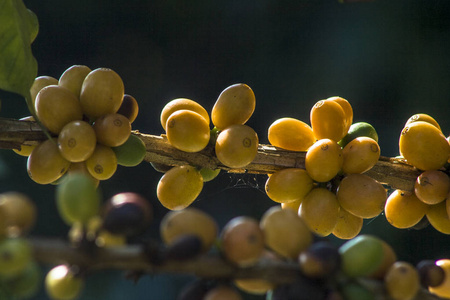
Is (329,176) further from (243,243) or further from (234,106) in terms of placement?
(243,243)

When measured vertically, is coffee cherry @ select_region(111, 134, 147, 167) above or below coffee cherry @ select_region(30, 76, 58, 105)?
below

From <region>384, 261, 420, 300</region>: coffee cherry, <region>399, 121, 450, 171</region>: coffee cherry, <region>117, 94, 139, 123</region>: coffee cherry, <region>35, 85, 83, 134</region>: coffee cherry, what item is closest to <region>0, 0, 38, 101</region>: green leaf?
<region>35, 85, 83, 134</region>: coffee cherry

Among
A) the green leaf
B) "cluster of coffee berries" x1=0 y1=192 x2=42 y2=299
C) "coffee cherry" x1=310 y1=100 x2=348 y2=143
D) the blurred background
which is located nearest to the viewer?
"cluster of coffee berries" x1=0 y1=192 x2=42 y2=299

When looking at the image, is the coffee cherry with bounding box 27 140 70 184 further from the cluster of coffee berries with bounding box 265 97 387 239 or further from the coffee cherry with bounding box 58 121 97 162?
the cluster of coffee berries with bounding box 265 97 387 239

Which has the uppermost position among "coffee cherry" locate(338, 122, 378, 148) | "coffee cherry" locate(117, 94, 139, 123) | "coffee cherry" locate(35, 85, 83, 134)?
"coffee cherry" locate(338, 122, 378, 148)

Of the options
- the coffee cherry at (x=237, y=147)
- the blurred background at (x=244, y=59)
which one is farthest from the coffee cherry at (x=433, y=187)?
the blurred background at (x=244, y=59)

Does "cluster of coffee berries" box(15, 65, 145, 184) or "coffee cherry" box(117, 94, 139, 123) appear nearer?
"cluster of coffee berries" box(15, 65, 145, 184)

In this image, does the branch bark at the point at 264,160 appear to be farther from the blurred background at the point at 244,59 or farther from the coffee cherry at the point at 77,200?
the blurred background at the point at 244,59
